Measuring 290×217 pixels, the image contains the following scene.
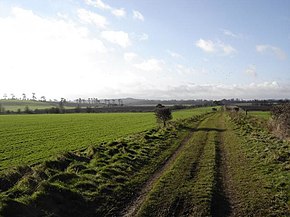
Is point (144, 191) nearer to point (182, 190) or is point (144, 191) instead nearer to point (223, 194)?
point (182, 190)

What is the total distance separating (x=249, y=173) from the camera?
1708cm

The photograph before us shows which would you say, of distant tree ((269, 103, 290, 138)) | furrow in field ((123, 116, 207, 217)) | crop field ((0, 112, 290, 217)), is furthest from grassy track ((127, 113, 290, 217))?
distant tree ((269, 103, 290, 138))

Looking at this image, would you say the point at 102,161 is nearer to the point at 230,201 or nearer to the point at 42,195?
the point at 42,195

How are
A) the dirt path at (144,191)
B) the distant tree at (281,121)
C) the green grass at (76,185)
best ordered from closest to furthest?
1. the green grass at (76,185)
2. the dirt path at (144,191)
3. the distant tree at (281,121)

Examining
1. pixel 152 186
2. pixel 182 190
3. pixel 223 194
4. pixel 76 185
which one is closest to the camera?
pixel 223 194

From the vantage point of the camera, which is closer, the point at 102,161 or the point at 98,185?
the point at 98,185

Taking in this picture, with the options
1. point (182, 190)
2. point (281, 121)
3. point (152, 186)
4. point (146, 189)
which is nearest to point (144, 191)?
point (146, 189)

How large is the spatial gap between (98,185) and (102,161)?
5.72 m

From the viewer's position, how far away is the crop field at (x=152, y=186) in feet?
37.5

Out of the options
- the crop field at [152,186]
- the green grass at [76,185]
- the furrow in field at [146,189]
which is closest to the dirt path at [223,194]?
the crop field at [152,186]

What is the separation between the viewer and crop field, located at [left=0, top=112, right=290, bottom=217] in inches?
450

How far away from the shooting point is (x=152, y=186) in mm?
14516

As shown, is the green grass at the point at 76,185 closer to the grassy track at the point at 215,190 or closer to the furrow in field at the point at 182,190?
the furrow in field at the point at 182,190

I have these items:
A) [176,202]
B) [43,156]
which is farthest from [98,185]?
[43,156]
